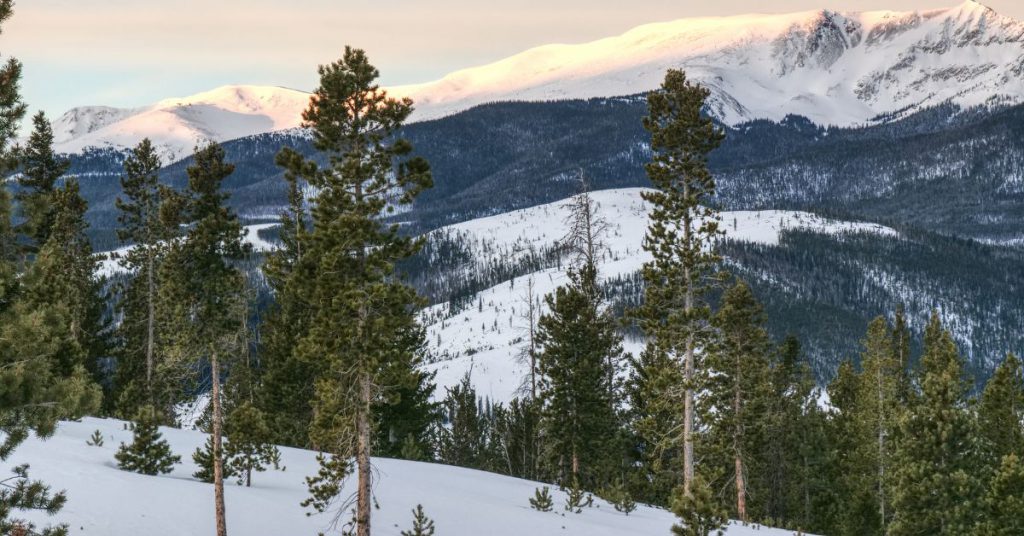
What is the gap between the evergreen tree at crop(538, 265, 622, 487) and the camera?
133 ft

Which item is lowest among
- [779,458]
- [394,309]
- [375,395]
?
[779,458]

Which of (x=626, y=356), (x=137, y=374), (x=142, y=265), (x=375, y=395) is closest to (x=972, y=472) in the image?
(x=626, y=356)

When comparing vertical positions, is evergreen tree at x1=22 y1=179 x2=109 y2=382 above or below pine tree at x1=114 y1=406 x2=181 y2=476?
above

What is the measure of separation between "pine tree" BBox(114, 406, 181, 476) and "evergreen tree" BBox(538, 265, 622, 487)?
18.6 meters

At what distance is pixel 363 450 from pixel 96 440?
13734 millimetres

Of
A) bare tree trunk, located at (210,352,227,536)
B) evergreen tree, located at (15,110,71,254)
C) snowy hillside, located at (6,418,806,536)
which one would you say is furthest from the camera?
evergreen tree, located at (15,110,71,254)

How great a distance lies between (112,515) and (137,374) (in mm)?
30988

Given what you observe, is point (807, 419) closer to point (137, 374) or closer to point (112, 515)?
point (137, 374)

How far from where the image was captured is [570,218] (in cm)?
4050

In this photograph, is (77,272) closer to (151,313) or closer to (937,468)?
(151,313)

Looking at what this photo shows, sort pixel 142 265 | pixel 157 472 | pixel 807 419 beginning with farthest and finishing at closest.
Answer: pixel 807 419 → pixel 142 265 → pixel 157 472

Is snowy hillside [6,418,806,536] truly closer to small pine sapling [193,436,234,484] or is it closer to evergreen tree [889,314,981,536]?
Answer: small pine sapling [193,436,234,484]

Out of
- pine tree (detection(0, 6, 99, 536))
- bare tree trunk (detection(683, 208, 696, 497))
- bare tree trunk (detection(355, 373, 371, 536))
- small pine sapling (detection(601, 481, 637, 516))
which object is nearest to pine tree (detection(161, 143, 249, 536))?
bare tree trunk (detection(355, 373, 371, 536))

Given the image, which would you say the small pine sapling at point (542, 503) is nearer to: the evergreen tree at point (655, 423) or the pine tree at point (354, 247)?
the evergreen tree at point (655, 423)
